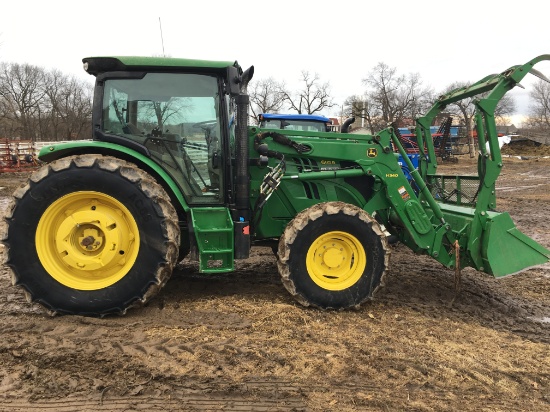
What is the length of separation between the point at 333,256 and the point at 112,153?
2.30m

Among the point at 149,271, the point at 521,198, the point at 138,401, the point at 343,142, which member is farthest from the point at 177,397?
the point at 521,198

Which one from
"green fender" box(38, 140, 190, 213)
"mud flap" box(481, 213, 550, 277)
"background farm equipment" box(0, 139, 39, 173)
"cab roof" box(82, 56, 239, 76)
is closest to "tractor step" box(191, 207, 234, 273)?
"green fender" box(38, 140, 190, 213)

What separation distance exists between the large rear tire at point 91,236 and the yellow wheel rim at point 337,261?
1363mm

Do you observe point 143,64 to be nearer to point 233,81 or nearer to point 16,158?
point 233,81

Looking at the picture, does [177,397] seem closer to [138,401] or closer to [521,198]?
[138,401]

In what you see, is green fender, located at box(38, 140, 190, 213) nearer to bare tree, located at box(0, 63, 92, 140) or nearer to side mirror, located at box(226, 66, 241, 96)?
side mirror, located at box(226, 66, 241, 96)

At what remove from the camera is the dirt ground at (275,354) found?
9.36 ft

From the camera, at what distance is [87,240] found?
3910 millimetres

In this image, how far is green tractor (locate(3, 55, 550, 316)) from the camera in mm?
3852

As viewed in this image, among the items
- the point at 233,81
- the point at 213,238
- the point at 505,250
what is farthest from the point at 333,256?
the point at 233,81

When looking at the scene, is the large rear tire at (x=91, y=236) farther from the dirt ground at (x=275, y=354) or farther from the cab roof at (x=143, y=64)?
the cab roof at (x=143, y=64)

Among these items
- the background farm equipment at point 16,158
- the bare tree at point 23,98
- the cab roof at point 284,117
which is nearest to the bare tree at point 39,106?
the bare tree at point 23,98

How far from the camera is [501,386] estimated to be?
3.08 m

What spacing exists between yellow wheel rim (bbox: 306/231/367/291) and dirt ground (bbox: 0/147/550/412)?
1.00 feet
